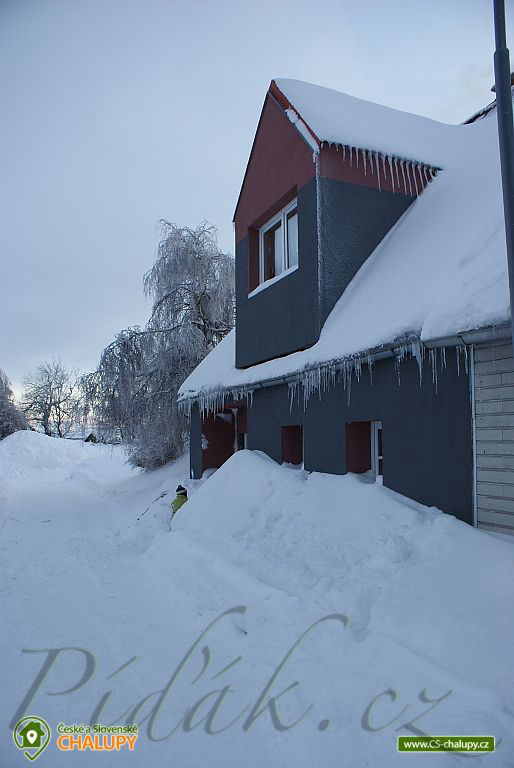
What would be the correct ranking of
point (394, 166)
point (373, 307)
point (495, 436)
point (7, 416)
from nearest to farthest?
1. point (495, 436)
2. point (373, 307)
3. point (394, 166)
4. point (7, 416)

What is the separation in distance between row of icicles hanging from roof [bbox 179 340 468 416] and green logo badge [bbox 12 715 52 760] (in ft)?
14.5

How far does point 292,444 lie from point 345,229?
12.0 ft

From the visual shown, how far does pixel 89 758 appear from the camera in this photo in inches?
116

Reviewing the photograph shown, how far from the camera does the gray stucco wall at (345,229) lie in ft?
25.6

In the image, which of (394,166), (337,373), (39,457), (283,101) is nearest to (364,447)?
(337,373)

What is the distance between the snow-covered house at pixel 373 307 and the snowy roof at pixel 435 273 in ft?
0.08

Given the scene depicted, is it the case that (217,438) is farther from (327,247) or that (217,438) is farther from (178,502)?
(327,247)

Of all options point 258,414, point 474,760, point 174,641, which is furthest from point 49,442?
point 474,760

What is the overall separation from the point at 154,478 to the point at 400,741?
13.7 m

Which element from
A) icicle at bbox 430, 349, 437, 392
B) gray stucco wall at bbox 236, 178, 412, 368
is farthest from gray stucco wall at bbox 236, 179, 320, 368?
icicle at bbox 430, 349, 437, 392

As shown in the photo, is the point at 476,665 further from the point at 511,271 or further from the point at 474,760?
the point at 511,271

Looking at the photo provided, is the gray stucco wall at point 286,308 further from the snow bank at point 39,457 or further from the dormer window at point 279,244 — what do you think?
the snow bank at point 39,457

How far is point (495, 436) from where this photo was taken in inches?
186

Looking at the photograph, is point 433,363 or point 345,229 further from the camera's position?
point 345,229
